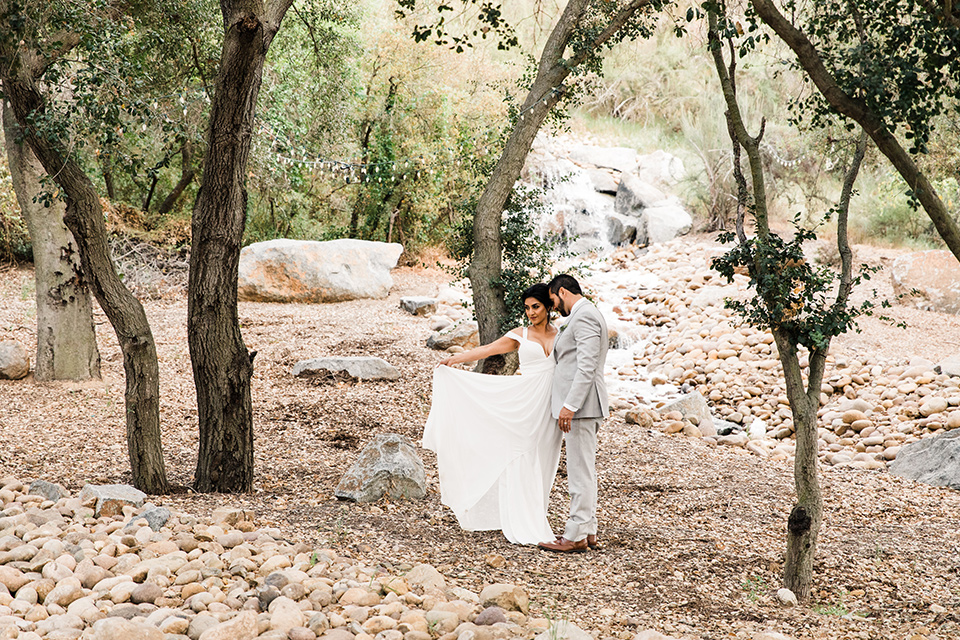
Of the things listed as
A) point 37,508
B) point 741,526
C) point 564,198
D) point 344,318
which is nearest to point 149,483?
point 37,508

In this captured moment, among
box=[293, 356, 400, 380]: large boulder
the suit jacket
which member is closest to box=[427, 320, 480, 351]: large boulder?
box=[293, 356, 400, 380]: large boulder

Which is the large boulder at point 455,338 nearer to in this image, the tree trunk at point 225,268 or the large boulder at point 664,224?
the tree trunk at point 225,268

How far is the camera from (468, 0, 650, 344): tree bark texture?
21.5 ft

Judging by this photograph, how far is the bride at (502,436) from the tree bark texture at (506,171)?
1357 mm

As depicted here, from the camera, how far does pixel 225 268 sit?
4.90 metres

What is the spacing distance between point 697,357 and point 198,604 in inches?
391

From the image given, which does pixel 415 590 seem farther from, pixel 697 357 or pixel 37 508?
pixel 697 357

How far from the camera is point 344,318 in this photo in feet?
42.2

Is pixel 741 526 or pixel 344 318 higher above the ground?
pixel 344 318

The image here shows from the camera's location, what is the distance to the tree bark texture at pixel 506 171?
655 cm

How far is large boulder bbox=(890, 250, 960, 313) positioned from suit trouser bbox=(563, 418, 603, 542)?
10571mm

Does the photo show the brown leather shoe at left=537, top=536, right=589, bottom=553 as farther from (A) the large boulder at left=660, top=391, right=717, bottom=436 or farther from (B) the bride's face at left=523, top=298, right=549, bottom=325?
(A) the large boulder at left=660, top=391, right=717, bottom=436

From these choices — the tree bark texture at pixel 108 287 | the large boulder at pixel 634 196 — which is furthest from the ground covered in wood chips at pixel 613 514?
the large boulder at pixel 634 196

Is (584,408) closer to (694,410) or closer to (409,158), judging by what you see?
(694,410)
